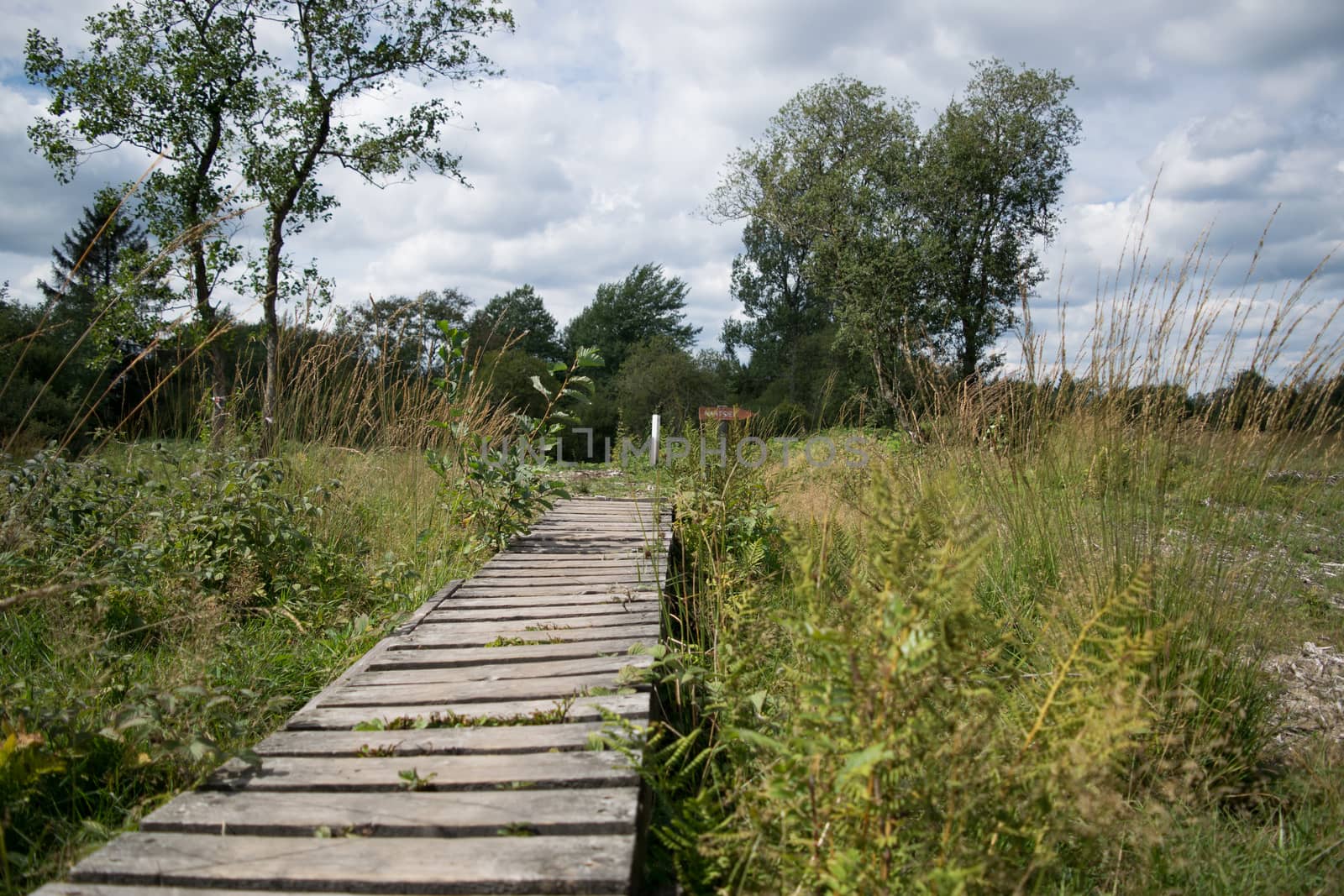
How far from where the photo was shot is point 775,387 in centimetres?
3384

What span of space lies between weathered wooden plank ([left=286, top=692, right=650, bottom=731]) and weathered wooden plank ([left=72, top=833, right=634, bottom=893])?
1.64 feet

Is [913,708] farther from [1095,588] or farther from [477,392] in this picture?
[477,392]

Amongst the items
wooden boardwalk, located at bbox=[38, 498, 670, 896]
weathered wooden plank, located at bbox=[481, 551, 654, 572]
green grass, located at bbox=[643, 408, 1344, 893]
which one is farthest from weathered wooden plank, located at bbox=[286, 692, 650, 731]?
weathered wooden plank, located at bbox=[481, 551, 654, 572]

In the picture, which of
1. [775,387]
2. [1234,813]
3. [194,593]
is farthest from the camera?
[775,387]

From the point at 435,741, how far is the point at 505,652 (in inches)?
24.4

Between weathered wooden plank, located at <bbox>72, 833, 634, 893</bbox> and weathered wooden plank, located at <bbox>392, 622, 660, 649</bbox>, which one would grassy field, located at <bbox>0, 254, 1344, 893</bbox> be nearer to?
weathered wooden plank, located at <bbox>392, 622, 660, 649</bbox>

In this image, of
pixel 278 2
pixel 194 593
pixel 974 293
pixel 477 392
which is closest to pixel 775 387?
pixel 974 293

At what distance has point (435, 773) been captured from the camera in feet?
5.56

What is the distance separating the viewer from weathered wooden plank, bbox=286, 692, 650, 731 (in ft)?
6.43

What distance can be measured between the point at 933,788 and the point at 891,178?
59.7ft

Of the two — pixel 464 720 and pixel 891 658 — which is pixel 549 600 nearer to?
pixel 464 720

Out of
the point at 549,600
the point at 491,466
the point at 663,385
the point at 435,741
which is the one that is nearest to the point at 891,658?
the point at 435,741

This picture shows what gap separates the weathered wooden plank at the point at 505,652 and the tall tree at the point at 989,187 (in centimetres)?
1589

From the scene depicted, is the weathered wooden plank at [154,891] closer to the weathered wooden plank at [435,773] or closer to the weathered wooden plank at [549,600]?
the weathered wooden plank at [435,773]
